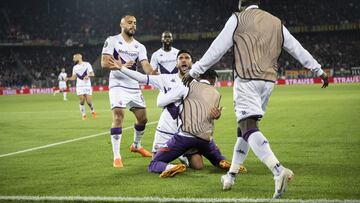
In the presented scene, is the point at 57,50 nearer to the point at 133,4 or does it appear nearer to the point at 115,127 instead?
the point at 133,4

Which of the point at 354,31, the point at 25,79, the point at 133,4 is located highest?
the point at 133,4

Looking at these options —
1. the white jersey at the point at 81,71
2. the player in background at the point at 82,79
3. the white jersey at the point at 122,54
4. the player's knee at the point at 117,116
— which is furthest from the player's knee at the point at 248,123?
the white jersey at the point at 81,71

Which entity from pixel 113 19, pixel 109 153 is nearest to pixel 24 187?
pixel 109 153

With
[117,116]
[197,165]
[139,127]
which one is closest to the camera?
[197,165]

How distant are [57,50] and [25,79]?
9543 mm

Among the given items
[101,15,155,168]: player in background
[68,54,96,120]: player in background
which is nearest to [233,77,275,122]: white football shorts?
[101,15,155,168]: player in background

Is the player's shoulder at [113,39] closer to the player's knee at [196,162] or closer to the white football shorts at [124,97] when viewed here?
the white football shorts at [124,97]

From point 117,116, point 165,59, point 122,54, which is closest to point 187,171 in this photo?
point 117,116

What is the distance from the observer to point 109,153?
9219 mm

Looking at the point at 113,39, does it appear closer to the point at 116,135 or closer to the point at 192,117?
the point at 116,135

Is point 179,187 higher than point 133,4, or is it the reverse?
point 133,4

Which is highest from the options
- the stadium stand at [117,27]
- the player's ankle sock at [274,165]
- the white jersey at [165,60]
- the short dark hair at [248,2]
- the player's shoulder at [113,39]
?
the stadium stand at [117,27]

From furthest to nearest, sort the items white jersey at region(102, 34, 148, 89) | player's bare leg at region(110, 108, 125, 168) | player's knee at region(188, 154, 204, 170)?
white jersey at region(102, 34, 148, 89) → player's bare leg at region(110, 108, 125, 168) → player's knee at region(188, 154, 204, 170)

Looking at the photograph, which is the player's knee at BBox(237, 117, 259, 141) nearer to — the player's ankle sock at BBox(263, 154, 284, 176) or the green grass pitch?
the player's ankle sock at BBox(263, 154, 284, 176)
